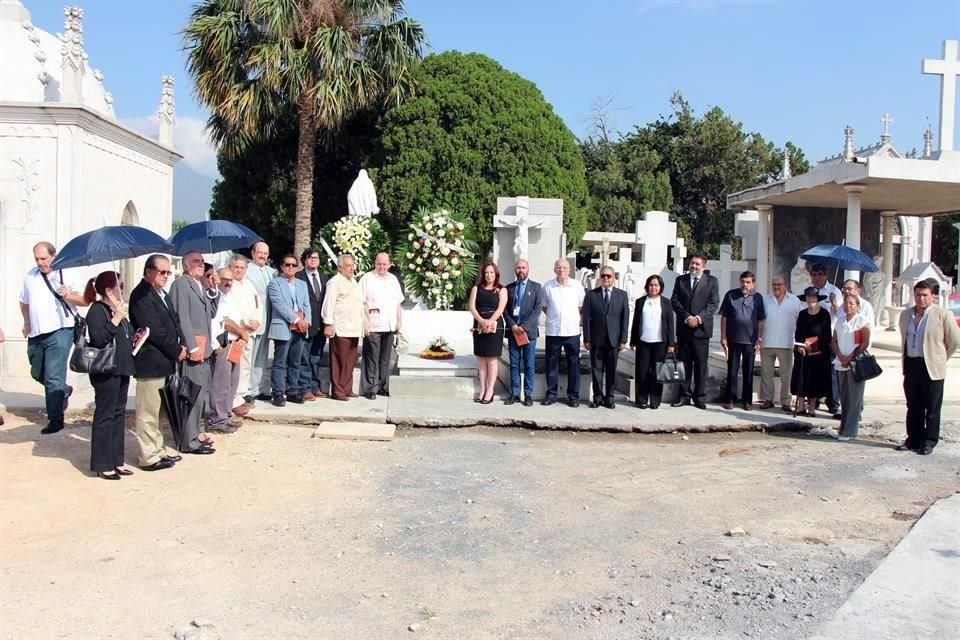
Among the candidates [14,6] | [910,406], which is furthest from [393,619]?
[14,6]

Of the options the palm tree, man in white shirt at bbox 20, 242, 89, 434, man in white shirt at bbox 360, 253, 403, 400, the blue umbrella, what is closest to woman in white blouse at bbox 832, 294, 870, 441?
man in white shirt at bbox 360, 253, 403, 400

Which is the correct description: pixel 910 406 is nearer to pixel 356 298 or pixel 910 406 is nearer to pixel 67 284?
pixel 356 298

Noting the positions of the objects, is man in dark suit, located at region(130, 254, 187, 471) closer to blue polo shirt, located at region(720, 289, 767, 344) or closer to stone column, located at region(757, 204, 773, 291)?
blue polo shirt, located at region(720, 289, 767, 344)

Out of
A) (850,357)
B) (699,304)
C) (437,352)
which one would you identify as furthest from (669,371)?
(437,352)

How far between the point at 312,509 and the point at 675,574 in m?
2.49

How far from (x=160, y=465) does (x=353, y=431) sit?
2.03 meters

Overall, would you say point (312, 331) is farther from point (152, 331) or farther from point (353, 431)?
point (152, 331)

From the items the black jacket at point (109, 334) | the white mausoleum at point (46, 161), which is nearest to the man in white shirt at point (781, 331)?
the black jacket at point (109, 334)

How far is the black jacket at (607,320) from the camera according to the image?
9367 millimetres

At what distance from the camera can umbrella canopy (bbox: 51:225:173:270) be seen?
274 inches

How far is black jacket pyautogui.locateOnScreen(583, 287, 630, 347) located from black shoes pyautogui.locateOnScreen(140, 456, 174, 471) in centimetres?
480

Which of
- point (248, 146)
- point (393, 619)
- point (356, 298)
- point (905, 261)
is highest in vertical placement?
point (248, 146)

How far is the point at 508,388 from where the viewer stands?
34.7ft

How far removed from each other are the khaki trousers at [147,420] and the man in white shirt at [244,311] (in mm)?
1759
